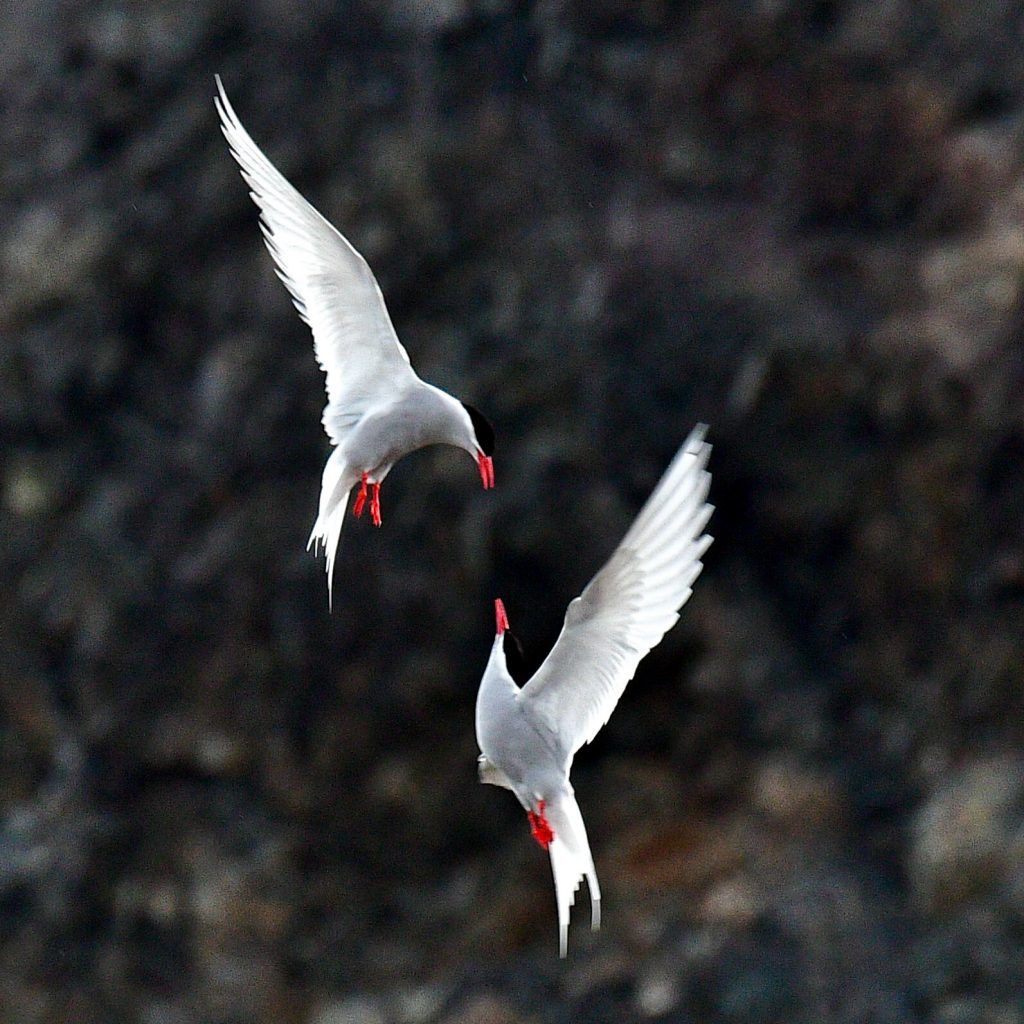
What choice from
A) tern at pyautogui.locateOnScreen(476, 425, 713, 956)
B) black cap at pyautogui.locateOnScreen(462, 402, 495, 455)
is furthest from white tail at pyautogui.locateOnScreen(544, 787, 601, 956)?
black cap at pyautogui.locateOnScreen(462, 402, 495, 455)

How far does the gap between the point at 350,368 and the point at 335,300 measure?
8.2 inches

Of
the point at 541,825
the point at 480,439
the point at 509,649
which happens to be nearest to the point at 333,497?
the point at 480,439

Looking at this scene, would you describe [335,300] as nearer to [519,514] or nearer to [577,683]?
[577,683]

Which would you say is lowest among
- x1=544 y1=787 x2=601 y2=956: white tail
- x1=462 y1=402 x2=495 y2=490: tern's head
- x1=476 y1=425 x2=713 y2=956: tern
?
x1=544 y1=787 x2=601 y2=956: white tail

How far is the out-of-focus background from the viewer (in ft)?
21.9

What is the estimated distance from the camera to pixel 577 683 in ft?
15.8

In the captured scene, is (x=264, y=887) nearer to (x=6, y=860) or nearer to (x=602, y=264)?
(x=6, y=860)

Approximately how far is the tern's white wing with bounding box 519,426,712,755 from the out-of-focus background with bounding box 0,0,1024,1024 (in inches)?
85.5

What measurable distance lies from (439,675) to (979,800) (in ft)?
7.20

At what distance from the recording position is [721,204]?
7.39 meters

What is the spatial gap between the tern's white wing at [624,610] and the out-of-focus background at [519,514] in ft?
7.12

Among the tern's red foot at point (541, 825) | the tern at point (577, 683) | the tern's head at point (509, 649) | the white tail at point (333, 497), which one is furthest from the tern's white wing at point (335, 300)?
the tern's red foot at point (541, 825)

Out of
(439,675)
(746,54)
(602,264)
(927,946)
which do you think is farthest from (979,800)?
(746,54)

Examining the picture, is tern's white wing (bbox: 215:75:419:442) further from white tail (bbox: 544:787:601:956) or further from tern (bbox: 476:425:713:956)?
white tail (bbox: 544:787:601:956)
